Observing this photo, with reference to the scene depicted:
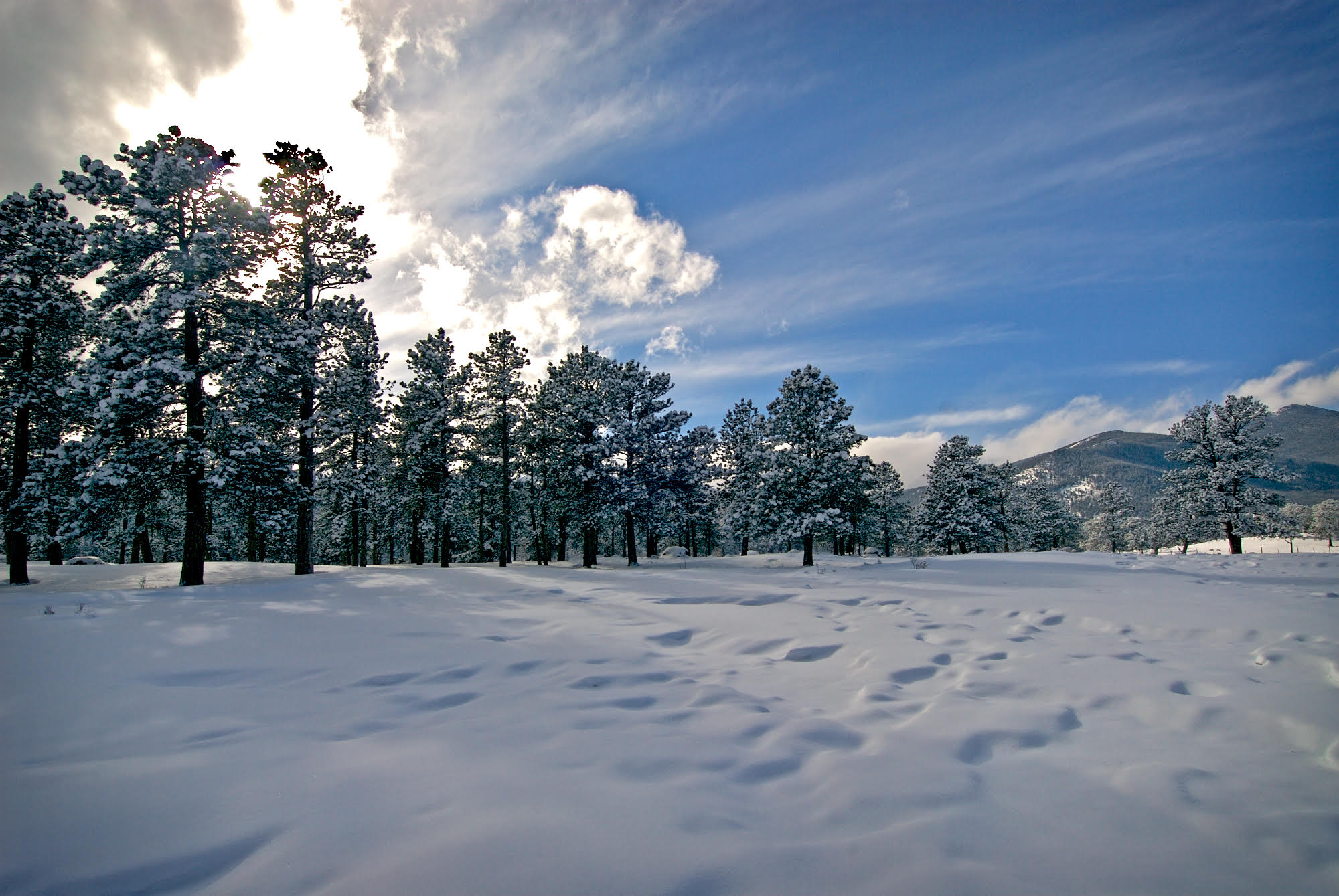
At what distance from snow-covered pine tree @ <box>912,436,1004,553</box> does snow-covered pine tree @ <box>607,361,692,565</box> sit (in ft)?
84.9

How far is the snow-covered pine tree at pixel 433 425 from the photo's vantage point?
2761 centimetres

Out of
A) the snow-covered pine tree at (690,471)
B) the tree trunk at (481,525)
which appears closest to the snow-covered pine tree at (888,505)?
the snow-covered pine tree at (690,471)

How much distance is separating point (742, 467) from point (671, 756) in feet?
96.1

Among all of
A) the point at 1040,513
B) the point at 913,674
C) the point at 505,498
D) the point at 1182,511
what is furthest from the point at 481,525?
the point at 1040,513

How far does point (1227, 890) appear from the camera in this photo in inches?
83.4

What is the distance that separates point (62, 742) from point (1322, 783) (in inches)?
307

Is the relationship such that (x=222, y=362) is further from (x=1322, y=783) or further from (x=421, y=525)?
(x=1322, y=783)

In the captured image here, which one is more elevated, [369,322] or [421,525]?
[369,322]

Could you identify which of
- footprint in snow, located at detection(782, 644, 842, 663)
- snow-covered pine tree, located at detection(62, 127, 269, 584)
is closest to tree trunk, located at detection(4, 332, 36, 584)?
snow-covered pine tree, located at detection(62, 127, 269, 584)

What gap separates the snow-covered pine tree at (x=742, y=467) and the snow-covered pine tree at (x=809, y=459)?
3.64ft

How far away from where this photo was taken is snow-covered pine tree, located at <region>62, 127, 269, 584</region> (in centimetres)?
1310

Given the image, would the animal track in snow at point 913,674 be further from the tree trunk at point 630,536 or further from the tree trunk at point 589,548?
the tree trunk at point 589,548

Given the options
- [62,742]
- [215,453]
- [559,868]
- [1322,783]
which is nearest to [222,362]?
[215,453]

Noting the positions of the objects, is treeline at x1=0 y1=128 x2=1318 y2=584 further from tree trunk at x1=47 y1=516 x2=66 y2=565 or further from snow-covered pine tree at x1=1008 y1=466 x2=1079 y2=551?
snow-covered pine tree at x1=1008 y1=466 x2=1079 y2=551
